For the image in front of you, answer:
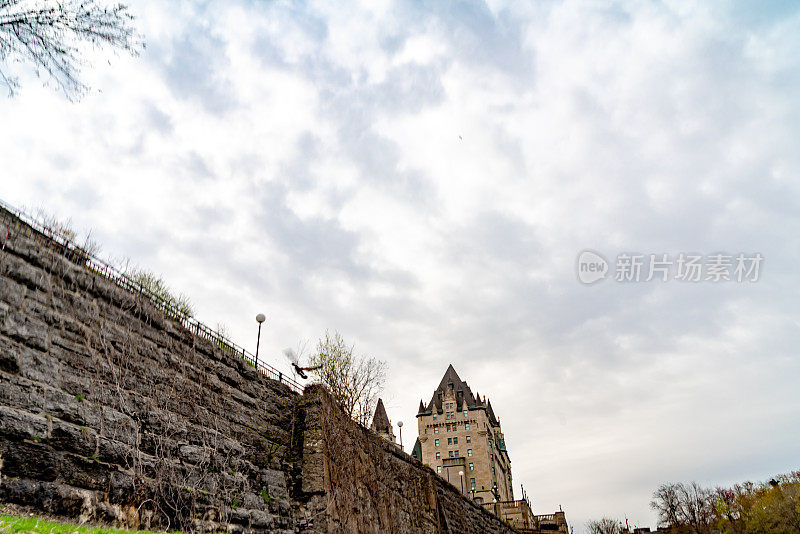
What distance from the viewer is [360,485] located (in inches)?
443

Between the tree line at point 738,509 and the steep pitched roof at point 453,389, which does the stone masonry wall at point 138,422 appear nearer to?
the tree line at point 738,509

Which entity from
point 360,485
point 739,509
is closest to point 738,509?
point 739,509

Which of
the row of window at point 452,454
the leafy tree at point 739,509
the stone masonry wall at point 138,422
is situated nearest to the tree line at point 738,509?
the leafy tree at point 739,509

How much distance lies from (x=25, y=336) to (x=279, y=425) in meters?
4.53

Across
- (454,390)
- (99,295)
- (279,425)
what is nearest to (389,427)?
(454,390)

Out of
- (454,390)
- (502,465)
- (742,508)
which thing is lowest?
(742,508)

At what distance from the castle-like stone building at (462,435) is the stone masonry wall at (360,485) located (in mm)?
65389

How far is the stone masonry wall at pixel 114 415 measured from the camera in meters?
5.09

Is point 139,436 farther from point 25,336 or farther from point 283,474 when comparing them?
point 283,474

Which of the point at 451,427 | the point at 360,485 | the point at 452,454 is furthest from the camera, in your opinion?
the point at 451,427

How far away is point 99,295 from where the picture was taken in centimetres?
646

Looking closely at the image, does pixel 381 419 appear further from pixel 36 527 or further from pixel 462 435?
pixel 36 527

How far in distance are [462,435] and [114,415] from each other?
8366 centimetres

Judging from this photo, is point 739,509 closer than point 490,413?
Yes
